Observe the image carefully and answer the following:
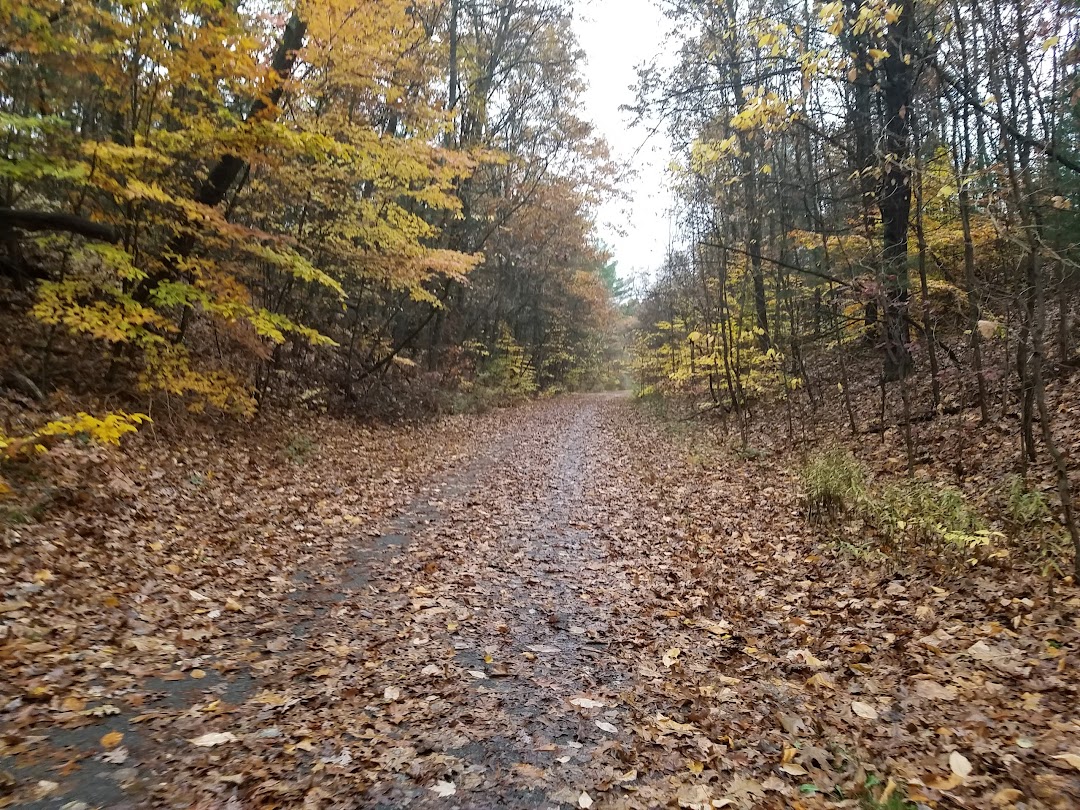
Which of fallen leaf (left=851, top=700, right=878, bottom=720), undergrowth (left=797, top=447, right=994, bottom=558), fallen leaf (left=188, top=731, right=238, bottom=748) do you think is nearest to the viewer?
fallen leaf (left=188, top=731, right=238, bottom=748)

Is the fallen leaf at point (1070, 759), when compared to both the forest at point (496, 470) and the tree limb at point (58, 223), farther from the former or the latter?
the tree limb at point (58, 223)

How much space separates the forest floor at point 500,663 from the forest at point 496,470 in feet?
0.11

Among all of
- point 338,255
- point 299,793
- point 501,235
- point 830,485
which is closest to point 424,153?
point 338,255

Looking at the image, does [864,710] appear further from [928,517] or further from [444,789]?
[928,517]

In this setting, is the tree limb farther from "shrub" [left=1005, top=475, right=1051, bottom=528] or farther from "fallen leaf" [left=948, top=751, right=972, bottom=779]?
"shrub" [left=1005, top=475, right=1051, bottom=528]

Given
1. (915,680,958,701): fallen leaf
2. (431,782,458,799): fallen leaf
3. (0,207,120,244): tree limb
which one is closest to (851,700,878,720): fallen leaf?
(915,680,958,701): fallen leaf

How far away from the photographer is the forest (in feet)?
13.2

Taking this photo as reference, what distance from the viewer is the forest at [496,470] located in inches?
159

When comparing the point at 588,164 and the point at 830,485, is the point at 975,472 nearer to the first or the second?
the point at 830,485

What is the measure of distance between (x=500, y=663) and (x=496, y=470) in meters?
8.39

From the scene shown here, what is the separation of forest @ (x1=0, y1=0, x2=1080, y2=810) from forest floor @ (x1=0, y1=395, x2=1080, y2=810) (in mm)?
35

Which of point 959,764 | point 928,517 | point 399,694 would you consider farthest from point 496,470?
point 959,764

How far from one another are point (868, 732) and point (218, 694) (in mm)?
4288

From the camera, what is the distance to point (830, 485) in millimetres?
8797
